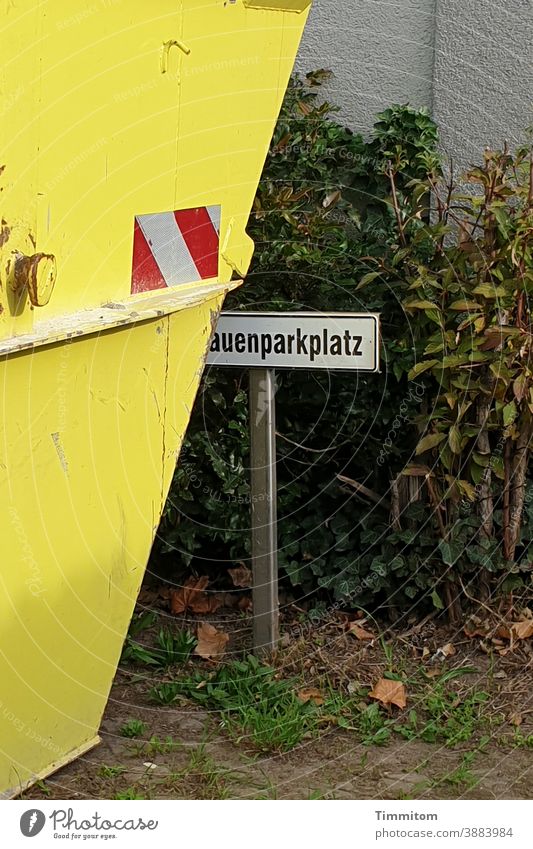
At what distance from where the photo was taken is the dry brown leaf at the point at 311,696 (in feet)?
10.8

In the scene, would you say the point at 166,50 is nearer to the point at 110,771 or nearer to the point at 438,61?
the point at 110,771

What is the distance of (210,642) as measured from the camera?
365 centimetres

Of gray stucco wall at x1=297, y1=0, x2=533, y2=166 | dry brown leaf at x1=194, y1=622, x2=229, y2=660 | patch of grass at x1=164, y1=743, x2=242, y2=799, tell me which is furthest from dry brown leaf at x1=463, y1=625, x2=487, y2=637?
gray stucco wall at x1=297, y1=0, x2=533, y2=166

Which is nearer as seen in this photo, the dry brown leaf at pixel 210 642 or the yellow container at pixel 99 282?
the yellow container at pixel 99 282

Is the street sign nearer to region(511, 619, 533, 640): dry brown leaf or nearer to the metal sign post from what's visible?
the metal sign post

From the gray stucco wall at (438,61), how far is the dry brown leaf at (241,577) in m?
1.72

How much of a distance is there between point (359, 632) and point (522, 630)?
1.75ft

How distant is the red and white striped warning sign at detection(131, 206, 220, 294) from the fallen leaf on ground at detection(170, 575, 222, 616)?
59.6 inches

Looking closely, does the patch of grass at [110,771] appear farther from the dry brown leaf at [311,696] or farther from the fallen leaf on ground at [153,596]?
the fallen leaf on ground at [153,596]

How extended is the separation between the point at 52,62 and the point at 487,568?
2.22 meters

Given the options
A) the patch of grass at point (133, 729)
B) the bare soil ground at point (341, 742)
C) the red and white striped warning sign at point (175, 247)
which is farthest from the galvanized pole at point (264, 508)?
the red and white striped warning sign at point (175, 247)

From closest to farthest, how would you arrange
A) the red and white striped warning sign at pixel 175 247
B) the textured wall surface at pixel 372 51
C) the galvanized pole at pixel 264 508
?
the red and white striped warning sign at pixel 175 247
the galvanized pole at pixel 264 508
the textured wall surface at pixel 372 51

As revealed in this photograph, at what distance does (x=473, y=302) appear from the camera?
3.38 m

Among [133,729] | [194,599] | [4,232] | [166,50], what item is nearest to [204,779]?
[133,729]
